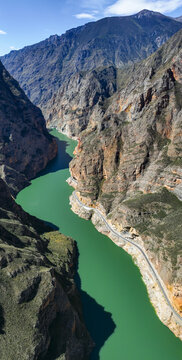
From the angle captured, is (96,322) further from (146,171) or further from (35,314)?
(146,171)

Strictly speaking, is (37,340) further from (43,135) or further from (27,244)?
(43,135)

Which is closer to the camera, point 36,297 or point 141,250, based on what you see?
point 36,297

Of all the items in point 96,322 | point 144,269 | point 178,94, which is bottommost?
point 96,322

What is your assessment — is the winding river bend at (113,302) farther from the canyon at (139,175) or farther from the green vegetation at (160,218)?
the green vegetation at (160,218)

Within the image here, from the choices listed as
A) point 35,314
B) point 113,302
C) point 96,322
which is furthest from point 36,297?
point 113,302

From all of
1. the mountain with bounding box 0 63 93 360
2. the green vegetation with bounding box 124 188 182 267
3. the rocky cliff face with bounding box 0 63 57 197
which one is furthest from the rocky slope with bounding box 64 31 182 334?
the rocky cliff face with bounding box 0 63 57 197

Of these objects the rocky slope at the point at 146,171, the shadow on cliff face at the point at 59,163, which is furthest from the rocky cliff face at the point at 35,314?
the shadow on cliff face at the point at 59,163

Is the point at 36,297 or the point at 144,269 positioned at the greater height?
the point at 36,297
